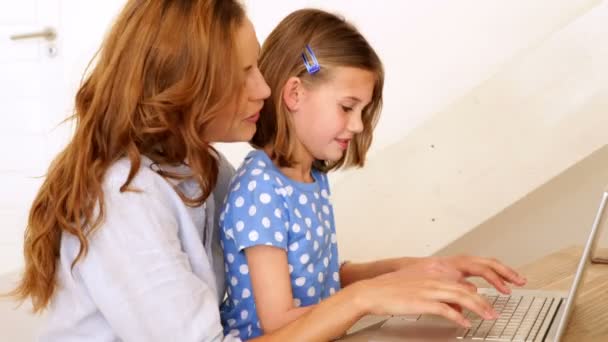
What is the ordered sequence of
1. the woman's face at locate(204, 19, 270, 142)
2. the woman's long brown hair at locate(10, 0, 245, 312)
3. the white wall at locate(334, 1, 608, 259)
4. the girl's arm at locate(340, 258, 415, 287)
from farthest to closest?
1. the white wall at locate(334, 1, 608, 259)
2. the girl's arm at locate(340, 258, 415, 287)
3. the woman's face at locate(204, 19, 270, 142)
4. the woman's long brown hair at locate(10, 0, 245, 312)

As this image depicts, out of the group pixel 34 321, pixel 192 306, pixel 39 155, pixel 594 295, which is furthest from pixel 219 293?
pixel 39 155

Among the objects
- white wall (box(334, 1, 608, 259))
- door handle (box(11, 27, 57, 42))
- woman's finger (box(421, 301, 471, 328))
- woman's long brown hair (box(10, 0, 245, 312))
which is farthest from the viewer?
door handle (box(11, 27, 57, 42))

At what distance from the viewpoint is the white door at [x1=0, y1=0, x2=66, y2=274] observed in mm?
3465

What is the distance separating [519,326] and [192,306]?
43 centimetres

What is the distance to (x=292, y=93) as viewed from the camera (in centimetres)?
153

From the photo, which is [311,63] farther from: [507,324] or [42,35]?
[42,35]

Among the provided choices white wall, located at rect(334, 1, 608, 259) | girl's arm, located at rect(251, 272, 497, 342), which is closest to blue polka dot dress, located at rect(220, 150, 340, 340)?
girl's arm, located at rect(251, 272, 497, 342)

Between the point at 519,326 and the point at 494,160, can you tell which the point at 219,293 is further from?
the point at 494,160

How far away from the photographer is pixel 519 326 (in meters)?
1.17

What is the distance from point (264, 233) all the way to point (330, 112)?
0.29m

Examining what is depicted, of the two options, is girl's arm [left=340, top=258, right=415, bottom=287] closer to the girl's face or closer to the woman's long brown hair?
the girl's face

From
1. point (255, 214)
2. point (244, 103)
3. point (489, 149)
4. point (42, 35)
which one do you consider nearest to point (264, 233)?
point (255, 214)

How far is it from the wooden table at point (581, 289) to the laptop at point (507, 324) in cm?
3

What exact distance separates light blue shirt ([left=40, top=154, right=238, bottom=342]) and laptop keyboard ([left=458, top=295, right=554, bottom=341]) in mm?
327
